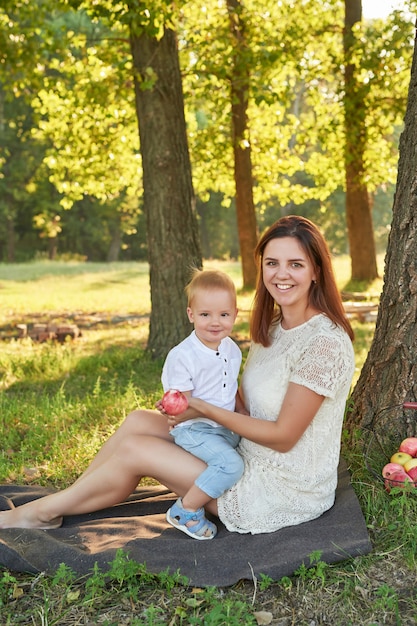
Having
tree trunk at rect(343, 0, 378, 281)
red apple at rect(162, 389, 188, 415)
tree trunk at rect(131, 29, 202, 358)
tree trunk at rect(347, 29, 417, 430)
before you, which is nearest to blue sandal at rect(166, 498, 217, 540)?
red apple at rect(162, 389, 188, 415)

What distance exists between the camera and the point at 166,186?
7.79 m

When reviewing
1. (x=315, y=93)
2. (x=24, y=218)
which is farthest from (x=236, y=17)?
(x=24, y=218)

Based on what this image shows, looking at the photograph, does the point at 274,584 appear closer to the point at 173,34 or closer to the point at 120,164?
A: the point at 173,34

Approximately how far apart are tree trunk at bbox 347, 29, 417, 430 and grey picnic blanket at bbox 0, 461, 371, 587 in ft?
2.50

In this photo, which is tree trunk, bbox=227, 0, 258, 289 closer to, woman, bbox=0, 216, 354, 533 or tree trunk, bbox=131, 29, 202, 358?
tree trunk, bbox=131, 29, 202, 358

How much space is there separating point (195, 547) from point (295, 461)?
0.62 meters

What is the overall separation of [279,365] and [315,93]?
14.1 metres

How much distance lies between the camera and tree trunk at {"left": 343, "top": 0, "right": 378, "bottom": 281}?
13812 millimetres

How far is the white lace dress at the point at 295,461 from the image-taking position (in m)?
3.54

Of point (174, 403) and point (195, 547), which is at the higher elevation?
point (174, 403)

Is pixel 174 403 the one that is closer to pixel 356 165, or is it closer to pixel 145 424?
pixel 145 424

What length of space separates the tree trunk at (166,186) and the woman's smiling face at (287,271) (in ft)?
13.7

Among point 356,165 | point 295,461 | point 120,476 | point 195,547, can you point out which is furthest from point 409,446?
point 356,165

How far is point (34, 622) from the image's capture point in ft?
10.0
